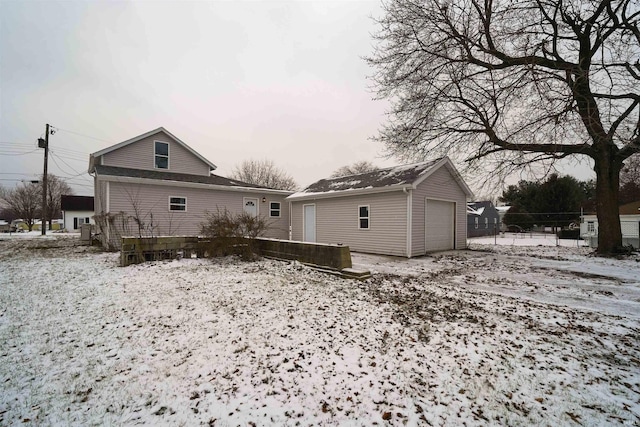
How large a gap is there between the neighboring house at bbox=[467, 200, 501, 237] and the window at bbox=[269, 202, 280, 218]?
19.8m

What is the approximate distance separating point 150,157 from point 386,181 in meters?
13.0

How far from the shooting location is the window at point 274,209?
1660cm

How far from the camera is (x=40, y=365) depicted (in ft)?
9.11

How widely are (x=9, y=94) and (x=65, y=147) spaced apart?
11915mm

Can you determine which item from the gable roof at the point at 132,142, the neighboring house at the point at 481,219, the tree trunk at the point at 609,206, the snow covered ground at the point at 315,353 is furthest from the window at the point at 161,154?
the neighboring house at the point at 481,219

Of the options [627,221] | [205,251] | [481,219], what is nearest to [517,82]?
[205,251]

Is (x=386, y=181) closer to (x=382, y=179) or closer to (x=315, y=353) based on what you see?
(x=382, y=179)

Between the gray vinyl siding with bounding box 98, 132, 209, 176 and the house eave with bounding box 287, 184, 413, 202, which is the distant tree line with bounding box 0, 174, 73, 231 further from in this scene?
the house eave with bounding box 287, 184, 413, 202

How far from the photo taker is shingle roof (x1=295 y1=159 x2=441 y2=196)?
10.4m

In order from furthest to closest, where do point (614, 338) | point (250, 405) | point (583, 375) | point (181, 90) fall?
1. point (181, 90)
2. point (614, 338)
3. point (583, 375)
4. point (250, 405)

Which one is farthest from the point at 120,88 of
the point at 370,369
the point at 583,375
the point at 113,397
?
the point at 583,375

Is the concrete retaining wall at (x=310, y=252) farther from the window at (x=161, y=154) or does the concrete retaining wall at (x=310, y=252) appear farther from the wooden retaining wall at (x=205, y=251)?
the window at (x=161, y=154)

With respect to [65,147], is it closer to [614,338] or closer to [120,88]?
[120,88]

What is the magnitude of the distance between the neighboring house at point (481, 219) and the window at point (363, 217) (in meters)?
19.5
